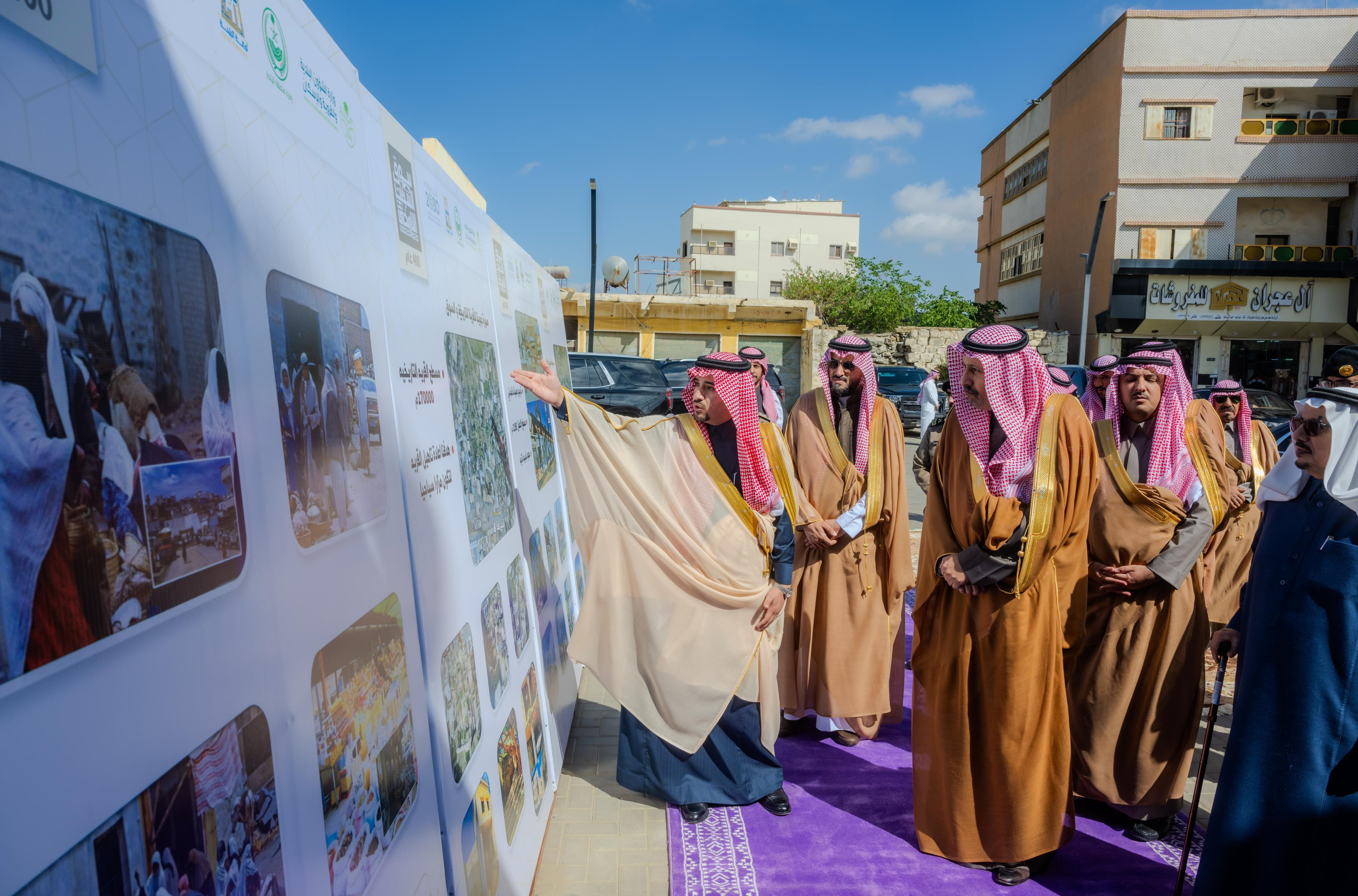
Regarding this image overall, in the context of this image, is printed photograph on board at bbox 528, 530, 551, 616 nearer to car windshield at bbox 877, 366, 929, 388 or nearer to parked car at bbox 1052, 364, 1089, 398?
parked car at bbox 1052, 364, 1089, 398

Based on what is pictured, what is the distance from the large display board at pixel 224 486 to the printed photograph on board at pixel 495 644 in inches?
5.8

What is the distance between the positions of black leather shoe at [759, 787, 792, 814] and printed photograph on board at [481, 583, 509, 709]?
4.71ft

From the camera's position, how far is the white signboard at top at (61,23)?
0.82 m

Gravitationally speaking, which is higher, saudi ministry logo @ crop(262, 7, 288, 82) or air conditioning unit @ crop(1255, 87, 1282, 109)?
air conditioning unit @ crop(1255, 87, 1282, 109)

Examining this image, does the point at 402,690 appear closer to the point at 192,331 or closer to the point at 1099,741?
the point at 192,331

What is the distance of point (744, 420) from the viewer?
3.29 metres

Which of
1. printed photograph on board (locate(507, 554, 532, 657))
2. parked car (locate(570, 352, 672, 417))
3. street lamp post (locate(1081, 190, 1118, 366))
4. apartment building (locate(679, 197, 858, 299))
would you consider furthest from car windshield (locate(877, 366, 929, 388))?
apartment building (locate(679, 197, 858, 299))

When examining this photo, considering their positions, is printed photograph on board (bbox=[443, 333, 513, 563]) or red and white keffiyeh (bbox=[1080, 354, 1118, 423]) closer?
printed photograph on board (bbox=[443, 333, 513, 563])

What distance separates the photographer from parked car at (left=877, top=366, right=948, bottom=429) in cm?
1870

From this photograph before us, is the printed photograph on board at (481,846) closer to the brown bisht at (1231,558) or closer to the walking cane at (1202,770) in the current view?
the walking cane at (1202,770)

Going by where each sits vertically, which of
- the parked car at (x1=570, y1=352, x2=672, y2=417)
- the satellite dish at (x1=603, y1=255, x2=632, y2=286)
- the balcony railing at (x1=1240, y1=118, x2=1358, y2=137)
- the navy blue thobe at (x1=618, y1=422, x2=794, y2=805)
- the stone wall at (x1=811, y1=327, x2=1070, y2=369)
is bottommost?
the navy blue thobe at (x1=618, y1=422, x2=794, y2=805)

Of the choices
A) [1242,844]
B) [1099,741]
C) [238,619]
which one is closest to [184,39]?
[238,619]

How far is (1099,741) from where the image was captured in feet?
10.8

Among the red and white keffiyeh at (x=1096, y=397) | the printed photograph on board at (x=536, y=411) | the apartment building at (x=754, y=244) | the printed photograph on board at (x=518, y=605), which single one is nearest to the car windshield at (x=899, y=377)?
the red and white keffiyeh at (x=1096, y=397)
